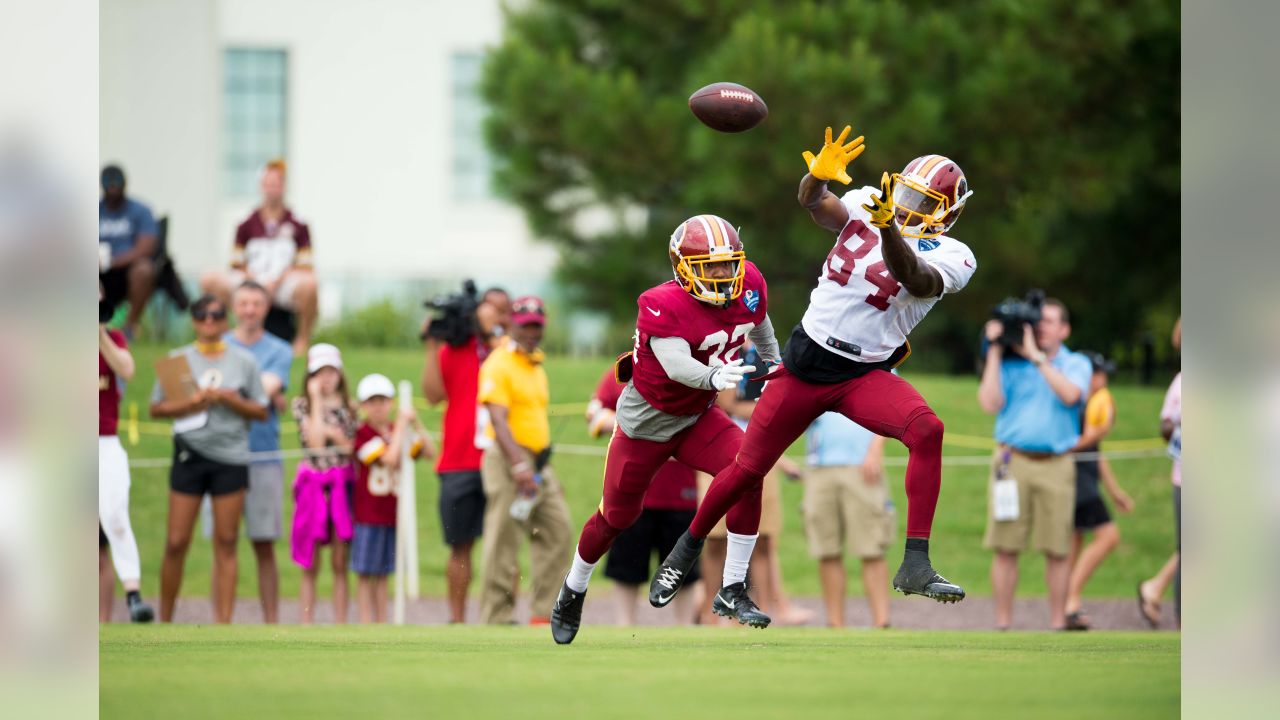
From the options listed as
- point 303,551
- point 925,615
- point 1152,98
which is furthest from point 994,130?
point 303,551

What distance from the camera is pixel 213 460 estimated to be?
365 inches

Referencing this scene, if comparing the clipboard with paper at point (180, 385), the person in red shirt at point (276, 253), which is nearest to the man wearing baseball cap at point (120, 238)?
the person in red shirt at point (276, 253)

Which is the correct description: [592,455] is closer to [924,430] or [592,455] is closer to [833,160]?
[924,430]

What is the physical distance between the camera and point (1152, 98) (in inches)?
709

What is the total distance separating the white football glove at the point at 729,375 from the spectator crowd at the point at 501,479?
3.20m

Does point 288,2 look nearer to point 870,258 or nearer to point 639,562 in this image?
point 639,562

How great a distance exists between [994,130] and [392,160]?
1137 centimetres

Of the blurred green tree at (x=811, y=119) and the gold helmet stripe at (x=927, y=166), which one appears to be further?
the blurred green tree at (x=811, y=119)

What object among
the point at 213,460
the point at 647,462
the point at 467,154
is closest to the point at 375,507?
the point at 213,460

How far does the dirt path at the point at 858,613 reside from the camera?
1082 centimetres

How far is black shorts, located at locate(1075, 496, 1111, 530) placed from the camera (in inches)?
406

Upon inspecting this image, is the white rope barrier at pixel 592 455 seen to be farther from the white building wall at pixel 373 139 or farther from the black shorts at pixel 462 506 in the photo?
the white building wall at pixel 373 139
